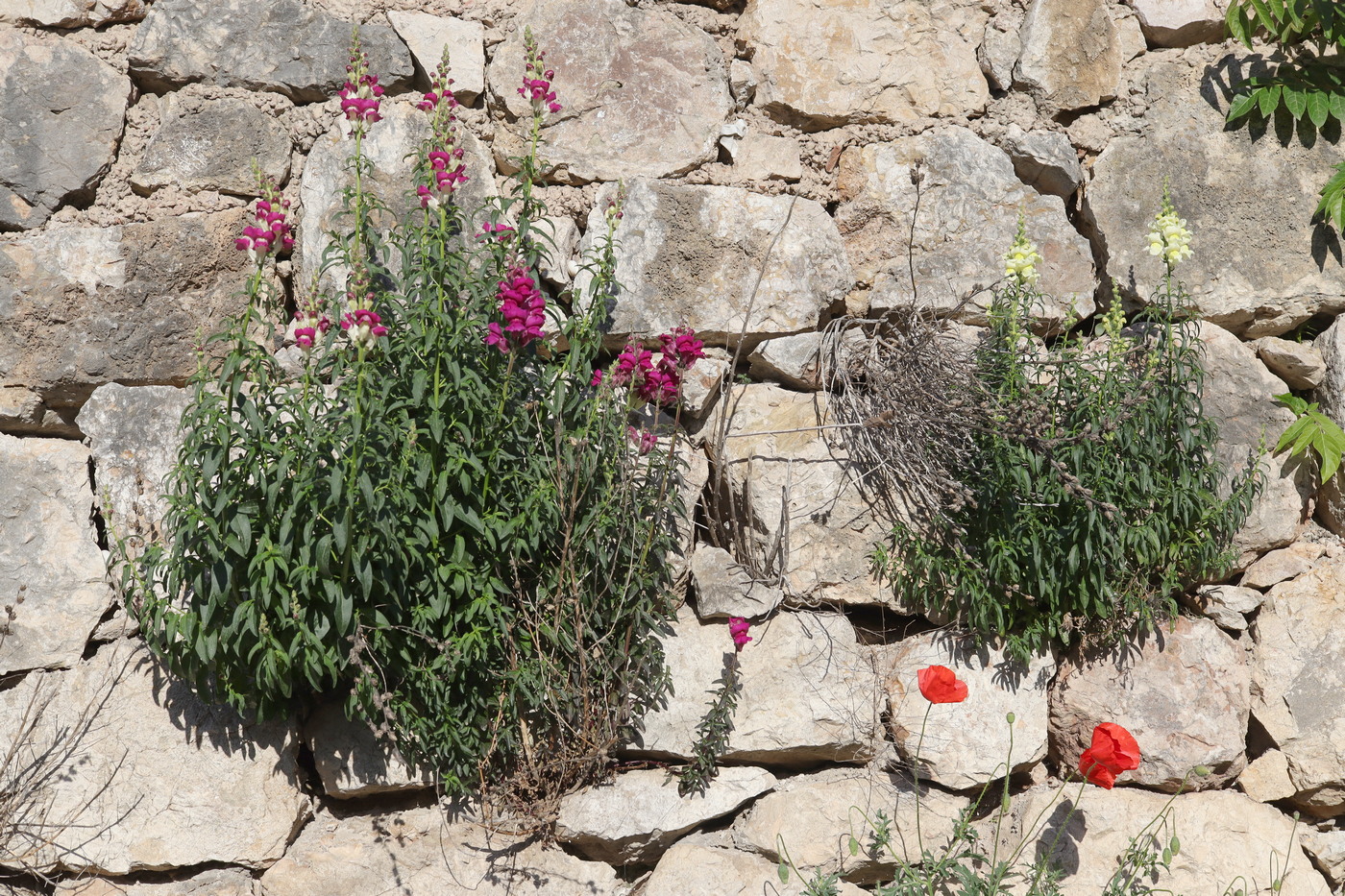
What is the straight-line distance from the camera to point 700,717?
358 cm

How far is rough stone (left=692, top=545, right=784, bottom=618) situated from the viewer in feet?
12.2

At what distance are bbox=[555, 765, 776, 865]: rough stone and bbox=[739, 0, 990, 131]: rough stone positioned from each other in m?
2.55

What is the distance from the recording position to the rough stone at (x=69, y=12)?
3.70 m

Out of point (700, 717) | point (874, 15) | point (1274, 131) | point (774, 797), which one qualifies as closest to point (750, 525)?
point (700, 717)

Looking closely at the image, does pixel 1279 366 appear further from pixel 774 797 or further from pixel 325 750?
pixel 325 750

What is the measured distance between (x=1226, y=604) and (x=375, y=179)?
3.51 meters

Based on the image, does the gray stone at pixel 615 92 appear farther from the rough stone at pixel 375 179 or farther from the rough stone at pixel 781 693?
the rough stone at pixel 781 693

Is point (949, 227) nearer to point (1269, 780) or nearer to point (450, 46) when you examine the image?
point (450, 46)

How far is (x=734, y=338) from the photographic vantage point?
3949 millimetres

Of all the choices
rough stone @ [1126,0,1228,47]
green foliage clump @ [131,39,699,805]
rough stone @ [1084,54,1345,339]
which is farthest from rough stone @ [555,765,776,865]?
rough stone @ [1126,0,1228,47]

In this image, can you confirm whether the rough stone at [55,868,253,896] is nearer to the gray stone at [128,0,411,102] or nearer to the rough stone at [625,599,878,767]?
the rough stone at [625,599,878,767]

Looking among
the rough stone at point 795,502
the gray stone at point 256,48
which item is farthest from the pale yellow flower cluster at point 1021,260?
the gray stone at point 256,48

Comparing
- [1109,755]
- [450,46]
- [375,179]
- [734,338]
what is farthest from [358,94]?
[1109,755]

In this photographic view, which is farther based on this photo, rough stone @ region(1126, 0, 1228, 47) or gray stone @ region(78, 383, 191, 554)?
rough stone @ region(1126, 0, 1228, 47)
